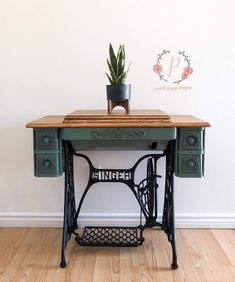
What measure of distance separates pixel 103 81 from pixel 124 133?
59 centimetres

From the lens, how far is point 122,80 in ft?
5.66

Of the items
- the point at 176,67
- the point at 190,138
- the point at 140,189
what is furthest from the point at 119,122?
the point at 176,67

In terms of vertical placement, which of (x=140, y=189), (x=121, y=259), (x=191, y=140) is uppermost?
(x=191, y=140)

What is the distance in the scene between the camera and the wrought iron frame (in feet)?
5.75

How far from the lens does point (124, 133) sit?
5.30 feet

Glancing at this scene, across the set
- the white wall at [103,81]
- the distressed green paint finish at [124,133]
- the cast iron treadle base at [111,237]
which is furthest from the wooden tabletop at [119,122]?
the cast iron treadle base at [111,237]

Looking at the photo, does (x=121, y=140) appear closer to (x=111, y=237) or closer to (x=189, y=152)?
(x=189, y=152)

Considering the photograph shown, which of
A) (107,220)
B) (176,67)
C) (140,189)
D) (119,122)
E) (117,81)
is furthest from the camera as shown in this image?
(107,220)

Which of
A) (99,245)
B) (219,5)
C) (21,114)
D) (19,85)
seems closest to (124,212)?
(99,245)

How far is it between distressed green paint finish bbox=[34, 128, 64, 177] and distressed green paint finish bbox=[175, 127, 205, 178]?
659 millimetres

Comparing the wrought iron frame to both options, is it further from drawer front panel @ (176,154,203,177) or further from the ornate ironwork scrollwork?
the ornate ironwork scrollwork

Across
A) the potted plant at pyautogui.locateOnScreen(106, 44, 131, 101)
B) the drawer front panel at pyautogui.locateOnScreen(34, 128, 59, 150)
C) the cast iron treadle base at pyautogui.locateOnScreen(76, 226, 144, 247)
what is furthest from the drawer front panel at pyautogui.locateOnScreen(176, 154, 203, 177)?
the drawer front panel at pyautogui.locateOnScreen(34, 128, 59, 150)

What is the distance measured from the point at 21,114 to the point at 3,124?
150mm

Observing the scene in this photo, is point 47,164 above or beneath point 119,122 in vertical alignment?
beneath
